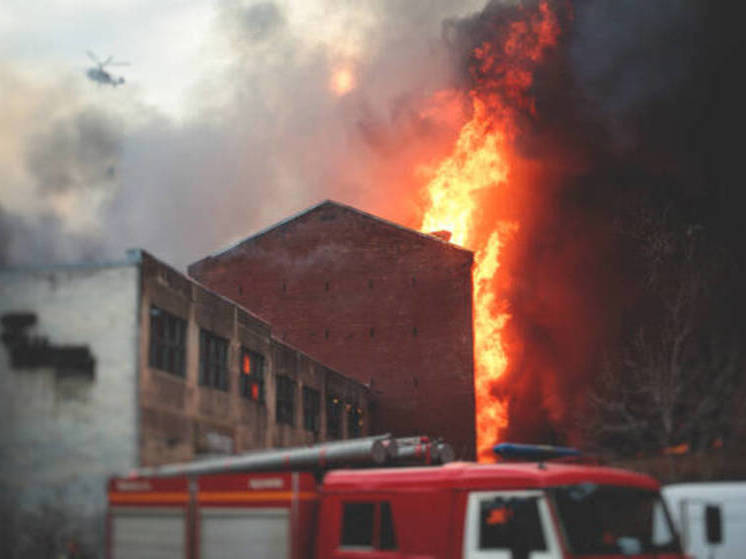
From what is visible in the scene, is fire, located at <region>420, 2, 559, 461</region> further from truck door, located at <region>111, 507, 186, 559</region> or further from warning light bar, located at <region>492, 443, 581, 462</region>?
truck door, located at <region>111, 507, 186, 559</region>

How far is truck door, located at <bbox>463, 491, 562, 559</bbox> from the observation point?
9141mm

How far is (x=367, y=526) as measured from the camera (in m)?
10.4

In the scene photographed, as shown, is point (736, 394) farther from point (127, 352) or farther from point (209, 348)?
point (127, 352)

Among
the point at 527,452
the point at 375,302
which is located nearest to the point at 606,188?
the point at 375,302

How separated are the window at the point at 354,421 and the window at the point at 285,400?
6.16 m

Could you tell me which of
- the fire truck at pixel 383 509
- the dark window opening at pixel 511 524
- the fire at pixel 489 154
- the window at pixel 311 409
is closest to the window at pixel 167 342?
the fire truck at pixel 383 509

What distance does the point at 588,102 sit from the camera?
3697 centimetres

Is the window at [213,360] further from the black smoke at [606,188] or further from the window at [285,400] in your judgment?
the black smoke at [606,188]

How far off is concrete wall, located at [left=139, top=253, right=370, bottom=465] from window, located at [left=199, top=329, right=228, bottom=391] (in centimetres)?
18

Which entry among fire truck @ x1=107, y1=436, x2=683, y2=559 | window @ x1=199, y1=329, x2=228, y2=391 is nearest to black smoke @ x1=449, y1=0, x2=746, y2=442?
window @ x1=199, y1=329, x2=228, y2=391

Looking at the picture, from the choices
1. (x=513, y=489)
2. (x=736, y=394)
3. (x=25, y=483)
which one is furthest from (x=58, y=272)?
(x=736, y=394)

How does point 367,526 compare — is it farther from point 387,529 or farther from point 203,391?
point 203,391

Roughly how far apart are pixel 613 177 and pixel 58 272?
88.8 feet

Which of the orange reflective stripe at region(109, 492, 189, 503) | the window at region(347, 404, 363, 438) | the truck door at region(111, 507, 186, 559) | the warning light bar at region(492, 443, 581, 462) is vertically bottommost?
the truck door at region(111, 507, 186, 559)
